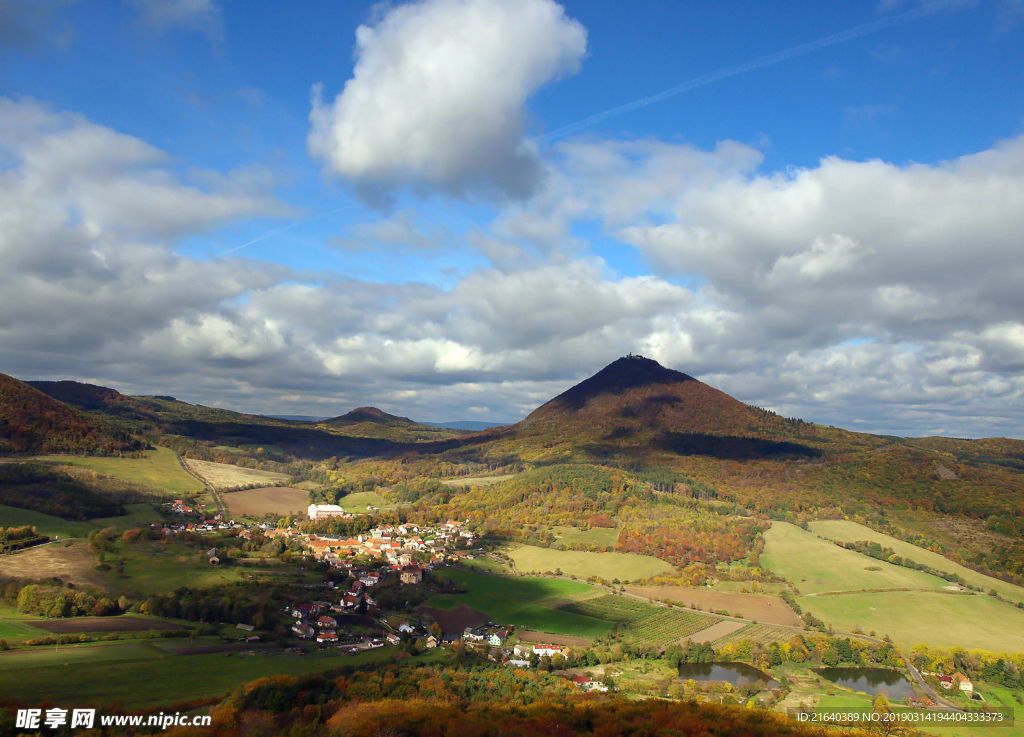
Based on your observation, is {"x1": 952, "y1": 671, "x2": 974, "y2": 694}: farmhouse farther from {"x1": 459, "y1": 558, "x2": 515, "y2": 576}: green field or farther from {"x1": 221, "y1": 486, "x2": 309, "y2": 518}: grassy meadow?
{"x1": 221, "y1": 486, "x2": 309, "y2": 518}: grassy meadow

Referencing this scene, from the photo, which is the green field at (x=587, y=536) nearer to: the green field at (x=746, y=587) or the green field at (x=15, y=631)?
the green field at (x=746, y=587)

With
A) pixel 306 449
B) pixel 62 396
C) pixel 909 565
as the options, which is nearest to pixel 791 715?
pixel 909 565

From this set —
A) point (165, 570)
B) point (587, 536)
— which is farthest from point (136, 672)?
point (587, 536)

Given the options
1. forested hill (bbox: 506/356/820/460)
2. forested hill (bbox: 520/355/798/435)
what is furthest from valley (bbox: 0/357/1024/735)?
forested hill (bbox: 520/355/798/435)

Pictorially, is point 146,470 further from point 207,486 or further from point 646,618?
point 646,618

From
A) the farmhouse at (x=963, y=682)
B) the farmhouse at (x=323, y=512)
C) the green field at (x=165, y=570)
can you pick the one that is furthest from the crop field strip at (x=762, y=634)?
the farmhouse at (x=323, y=512)
